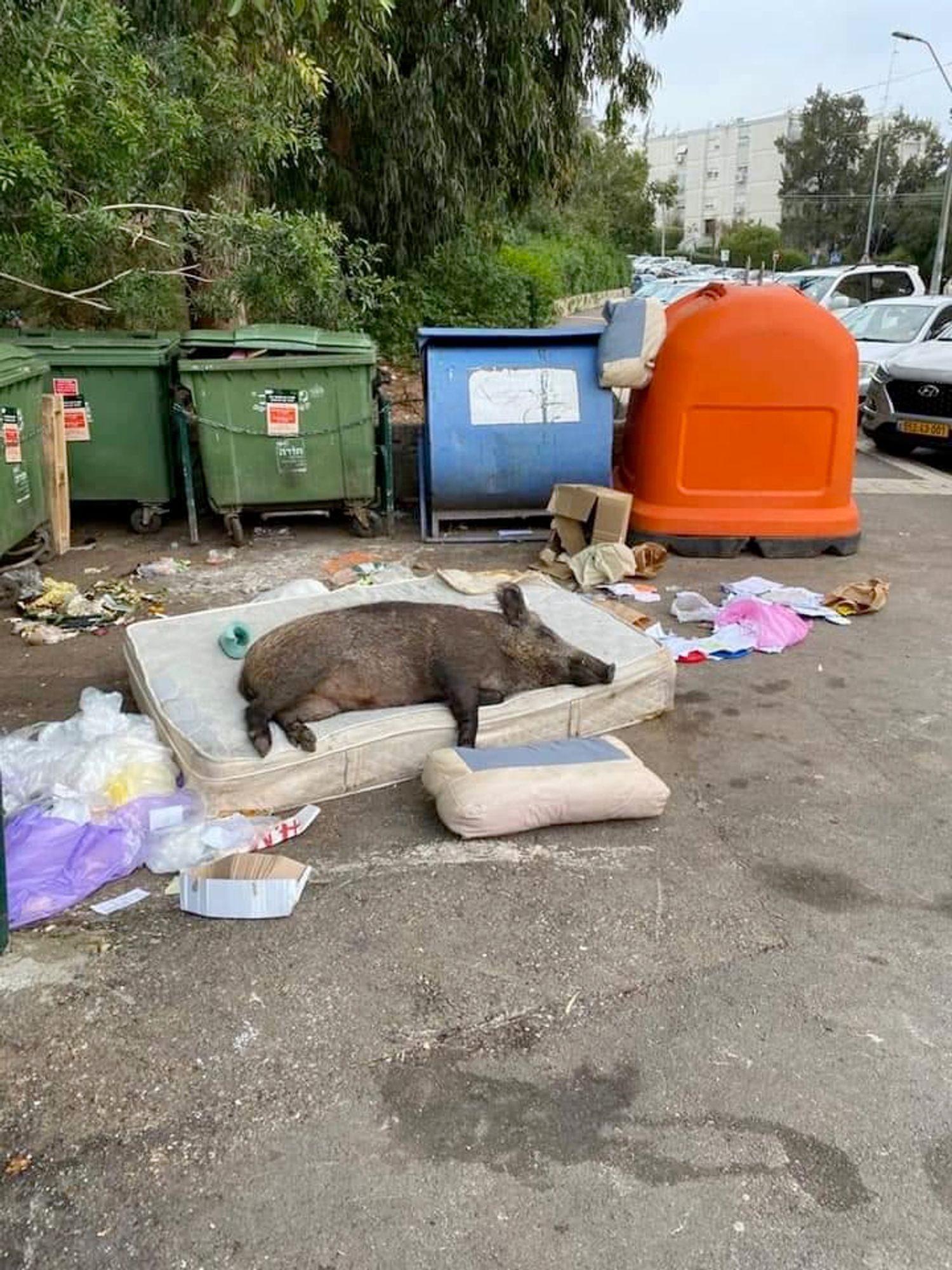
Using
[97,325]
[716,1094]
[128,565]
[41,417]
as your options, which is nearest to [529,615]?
[716,1094]

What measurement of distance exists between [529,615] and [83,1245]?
2961 millimetres

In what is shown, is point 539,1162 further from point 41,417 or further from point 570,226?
point 570,226

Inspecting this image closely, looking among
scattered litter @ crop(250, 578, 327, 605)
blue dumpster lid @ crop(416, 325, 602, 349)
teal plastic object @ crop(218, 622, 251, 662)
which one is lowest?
scattered litter @ crop(250, 578, 327, 605)

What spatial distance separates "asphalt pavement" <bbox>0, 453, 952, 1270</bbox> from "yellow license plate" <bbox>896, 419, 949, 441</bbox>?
7.95 meters

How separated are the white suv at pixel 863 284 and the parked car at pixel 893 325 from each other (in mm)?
2961

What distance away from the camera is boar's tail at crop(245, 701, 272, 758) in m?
3.71

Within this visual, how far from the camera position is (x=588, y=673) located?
4.32 metres

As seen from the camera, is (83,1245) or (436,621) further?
(436,621)

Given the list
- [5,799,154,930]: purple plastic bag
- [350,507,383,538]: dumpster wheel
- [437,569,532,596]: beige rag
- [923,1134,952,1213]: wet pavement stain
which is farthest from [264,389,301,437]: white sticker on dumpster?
[923,1134,952,1213]: wet pavement stain

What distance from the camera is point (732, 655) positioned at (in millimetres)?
5406

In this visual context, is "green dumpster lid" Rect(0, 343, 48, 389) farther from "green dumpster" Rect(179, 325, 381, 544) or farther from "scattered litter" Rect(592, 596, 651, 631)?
"scattered litter" Rect(592, 596, 651, 631)

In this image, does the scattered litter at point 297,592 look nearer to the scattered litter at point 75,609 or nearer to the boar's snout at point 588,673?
the scattered litter at point 75,609

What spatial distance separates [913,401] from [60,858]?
34.1 feet

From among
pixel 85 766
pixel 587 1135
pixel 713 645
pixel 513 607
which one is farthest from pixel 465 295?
pixel 587 1135
